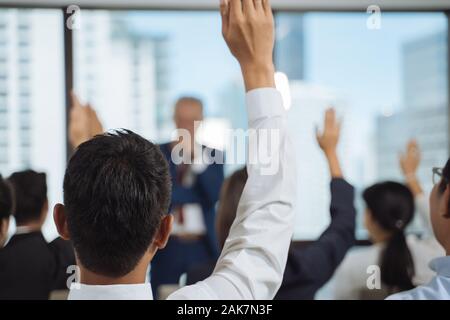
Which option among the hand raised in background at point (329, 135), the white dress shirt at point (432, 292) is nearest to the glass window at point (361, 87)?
the hand raised in background at point (329, 135)

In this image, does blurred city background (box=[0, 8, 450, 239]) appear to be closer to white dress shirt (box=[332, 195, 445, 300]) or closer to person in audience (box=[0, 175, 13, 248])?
white dress shirt (box=[332, 195, 445, 300])

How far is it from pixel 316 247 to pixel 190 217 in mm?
1351

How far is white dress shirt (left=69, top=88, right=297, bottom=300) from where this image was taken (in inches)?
31.2

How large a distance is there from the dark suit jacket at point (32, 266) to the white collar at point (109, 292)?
870mm

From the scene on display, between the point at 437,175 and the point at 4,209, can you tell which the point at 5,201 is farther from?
the point at 437,175

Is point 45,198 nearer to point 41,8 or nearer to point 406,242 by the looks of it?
point 406,242

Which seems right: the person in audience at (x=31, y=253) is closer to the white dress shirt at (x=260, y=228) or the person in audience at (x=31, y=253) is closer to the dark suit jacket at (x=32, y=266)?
the dark suit jacket at (x=32, y=266)

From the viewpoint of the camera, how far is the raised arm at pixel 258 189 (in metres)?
0.80

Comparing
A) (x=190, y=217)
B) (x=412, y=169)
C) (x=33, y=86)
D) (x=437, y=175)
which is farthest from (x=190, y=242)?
(x=437, y=175)

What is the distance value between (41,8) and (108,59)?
1.45 feet

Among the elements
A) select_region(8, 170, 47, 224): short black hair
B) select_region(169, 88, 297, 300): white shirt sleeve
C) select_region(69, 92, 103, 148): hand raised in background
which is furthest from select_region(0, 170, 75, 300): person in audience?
select_region(169, 88, 297, 300): white shirt sleeve

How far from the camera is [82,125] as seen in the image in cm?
150

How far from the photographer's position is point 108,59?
3297mm
